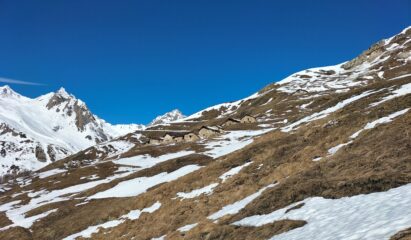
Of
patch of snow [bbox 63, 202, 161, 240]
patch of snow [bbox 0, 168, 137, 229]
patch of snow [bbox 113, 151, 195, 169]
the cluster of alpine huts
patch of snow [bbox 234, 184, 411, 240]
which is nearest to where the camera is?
patch of snow [bbox 234, 184, 411, 240]

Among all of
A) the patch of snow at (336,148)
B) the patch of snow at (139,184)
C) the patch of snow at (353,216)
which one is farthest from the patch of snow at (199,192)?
the patch of snow at (139,184)

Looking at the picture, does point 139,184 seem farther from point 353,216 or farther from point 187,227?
point 353,216

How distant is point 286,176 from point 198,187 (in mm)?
11915

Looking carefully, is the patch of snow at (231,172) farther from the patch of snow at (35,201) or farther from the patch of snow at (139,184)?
the patch of snow at (35,201)

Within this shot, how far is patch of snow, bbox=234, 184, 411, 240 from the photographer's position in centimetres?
1389

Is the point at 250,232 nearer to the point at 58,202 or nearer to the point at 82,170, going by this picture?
the point at 58,202

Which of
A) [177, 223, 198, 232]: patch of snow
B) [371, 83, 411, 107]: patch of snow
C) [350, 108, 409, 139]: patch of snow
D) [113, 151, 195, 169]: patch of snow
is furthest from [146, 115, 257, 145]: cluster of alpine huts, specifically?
[177, 223, 198, 232]: patch of snow

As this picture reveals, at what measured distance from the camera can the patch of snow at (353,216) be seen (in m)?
13.9

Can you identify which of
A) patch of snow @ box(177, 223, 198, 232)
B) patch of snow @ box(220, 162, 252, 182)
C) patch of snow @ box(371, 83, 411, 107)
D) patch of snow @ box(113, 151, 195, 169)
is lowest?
patch of snow @ box(177, 223, 198, 232)

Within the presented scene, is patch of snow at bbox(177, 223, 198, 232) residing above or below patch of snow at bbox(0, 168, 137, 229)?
below

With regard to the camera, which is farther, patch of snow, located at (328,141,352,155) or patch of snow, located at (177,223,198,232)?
patch of snow, located at (328,141,352,155)

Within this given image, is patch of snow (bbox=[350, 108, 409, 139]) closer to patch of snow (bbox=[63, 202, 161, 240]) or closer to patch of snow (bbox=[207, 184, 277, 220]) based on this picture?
patch of snow (bbox=[207, 184, 277, 220])

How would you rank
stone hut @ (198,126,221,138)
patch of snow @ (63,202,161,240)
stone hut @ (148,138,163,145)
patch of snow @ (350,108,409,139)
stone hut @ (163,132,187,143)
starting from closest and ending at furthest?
patch of snow @ (350,108,409,139) → patch of snow @ (63,202,161,240) → stone hut @ (198,126,221,138) → stone hut @ (163,132,187,143) → stone hut @ (148,138,163,145)

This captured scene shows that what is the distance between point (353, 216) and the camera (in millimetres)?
16641
